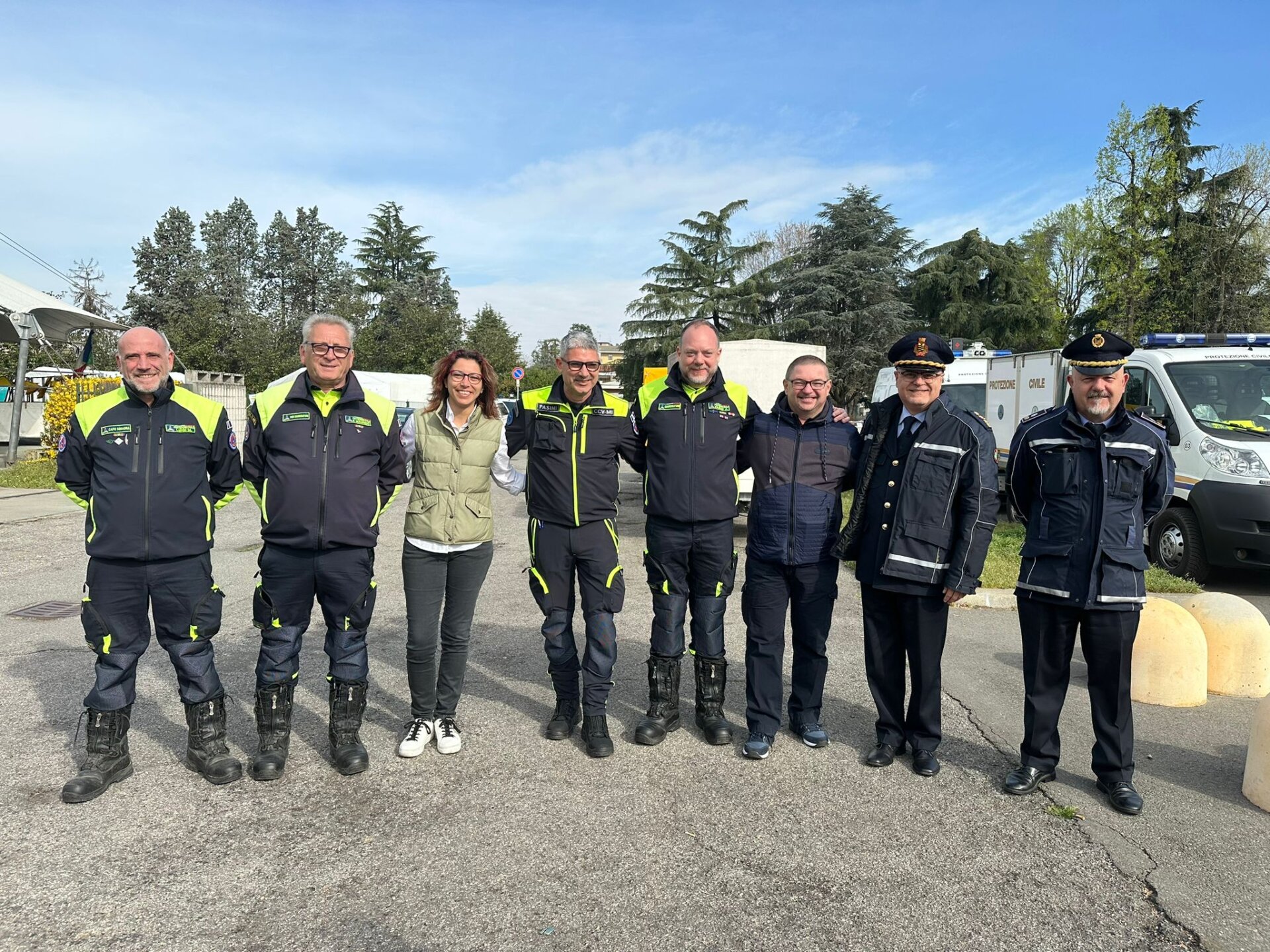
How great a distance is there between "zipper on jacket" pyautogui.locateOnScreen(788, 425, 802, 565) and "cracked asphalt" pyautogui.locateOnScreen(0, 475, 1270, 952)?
1.06 m

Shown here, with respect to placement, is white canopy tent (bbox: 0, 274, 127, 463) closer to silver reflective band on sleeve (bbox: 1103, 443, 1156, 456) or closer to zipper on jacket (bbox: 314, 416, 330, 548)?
zipper on jacket (bbox: 314, 416, 330, 548)

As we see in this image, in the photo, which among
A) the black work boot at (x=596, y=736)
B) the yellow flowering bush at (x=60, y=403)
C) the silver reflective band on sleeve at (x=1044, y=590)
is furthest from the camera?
the yellow flowering bush at (x=60, y=403)

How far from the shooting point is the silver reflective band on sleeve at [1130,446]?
3.80 metres

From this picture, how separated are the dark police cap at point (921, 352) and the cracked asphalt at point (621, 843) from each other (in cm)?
203

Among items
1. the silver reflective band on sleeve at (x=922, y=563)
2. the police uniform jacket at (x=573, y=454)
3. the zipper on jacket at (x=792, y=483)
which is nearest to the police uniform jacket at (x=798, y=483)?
the zipper on jacket at (x=792, y=483)

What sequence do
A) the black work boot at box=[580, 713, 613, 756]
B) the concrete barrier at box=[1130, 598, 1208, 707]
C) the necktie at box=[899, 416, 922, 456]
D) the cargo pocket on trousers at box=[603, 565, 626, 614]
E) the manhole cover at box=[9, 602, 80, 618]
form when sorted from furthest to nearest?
the manhole cover at box=[9, 602, 80, 618] → the concrete barrier at box=[1130, 598, 1208, 707] → the cargo pocket on trousers at box=[603, 565, 626, 614] → the black work boot at box=[580, 713, 613, 756] → the necktie at box=[899, 416, 922, 456]

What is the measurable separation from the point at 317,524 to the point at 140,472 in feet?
2.65

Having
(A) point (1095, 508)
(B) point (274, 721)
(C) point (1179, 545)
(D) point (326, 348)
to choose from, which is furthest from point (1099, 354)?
(C) point (1179, 545)

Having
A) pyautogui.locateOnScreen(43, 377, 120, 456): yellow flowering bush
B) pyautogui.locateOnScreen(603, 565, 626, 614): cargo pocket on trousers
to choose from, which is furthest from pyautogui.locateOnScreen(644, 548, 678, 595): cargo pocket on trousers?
pyautogui.locateOnScreen(43, 377, 120, 456): yellow flowering bush

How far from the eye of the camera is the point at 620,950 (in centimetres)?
272

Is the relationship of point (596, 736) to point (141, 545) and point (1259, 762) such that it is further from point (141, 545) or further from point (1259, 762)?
point (1259, 762)

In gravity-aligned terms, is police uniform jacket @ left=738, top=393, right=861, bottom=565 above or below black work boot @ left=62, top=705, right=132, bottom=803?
above

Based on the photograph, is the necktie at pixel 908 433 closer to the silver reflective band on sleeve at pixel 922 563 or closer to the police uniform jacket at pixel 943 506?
the police uniform jacket at pixel 943 506

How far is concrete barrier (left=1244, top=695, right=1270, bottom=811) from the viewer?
147 inches
